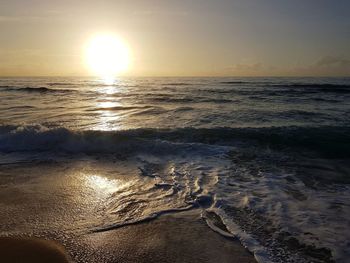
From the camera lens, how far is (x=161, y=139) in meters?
11.5

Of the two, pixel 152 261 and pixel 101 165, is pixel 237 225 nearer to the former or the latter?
pixel 152 261

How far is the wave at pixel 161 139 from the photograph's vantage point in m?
10.6

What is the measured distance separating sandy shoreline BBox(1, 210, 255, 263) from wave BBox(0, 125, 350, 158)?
5.41 meters

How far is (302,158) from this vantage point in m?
9.35

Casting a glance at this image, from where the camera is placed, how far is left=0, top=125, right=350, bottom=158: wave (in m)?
10.6

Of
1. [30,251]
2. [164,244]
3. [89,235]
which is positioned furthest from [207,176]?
[30,251]

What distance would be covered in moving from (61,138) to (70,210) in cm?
605

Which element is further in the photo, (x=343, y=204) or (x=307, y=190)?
(x=307, y=190)

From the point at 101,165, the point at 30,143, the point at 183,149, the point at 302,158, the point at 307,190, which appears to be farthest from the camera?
the point at 30,143

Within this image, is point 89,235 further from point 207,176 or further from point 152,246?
point 207,176

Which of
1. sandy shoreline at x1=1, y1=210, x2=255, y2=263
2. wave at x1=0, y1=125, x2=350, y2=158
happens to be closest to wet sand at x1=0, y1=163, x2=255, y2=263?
sandy shoreline at x1=1, y1=210, x2=255, y2=263

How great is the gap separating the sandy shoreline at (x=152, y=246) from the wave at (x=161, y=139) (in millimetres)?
5412

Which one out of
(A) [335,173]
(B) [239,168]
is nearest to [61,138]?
(B) [239,168]

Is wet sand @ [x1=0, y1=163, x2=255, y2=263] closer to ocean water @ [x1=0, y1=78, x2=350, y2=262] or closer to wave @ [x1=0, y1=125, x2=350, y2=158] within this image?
ocean water @ [x1=0, y1=78, x2=350, y2=262]
